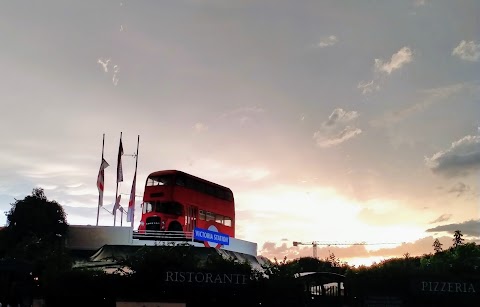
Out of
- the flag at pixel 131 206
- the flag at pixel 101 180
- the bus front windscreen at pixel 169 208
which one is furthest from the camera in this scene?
the flag at pixel 131 206

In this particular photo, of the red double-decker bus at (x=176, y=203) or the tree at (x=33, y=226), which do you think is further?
the tree at (x=33, y=226)

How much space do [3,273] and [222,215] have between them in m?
21.4

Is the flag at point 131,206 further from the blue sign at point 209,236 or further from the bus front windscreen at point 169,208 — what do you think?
the blue sign at point 209,236

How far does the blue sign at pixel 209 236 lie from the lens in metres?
40.4

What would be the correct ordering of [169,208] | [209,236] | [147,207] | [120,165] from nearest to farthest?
[209,236] < [169,208] < [147,207] < [120,165]

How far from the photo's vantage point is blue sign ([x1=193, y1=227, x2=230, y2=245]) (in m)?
40.4

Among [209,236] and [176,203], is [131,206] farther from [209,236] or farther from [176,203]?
[209,236]

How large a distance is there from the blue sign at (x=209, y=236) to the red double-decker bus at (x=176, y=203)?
2.19m

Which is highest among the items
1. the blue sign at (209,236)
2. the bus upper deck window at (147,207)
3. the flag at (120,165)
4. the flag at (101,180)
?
the flag at (120,165)

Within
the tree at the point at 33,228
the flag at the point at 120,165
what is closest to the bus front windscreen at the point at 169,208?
the tree at the point at 33,228

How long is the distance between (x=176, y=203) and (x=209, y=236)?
149 inches

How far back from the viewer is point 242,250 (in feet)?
164

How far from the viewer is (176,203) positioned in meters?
43.5

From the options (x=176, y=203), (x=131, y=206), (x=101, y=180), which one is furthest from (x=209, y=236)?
(x=101, y=180)
